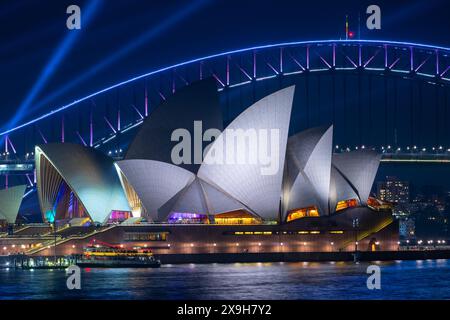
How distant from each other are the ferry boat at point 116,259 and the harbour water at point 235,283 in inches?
82.6

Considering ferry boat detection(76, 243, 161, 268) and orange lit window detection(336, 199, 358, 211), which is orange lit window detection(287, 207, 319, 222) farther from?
ferry boat detection(76, 243, 161, 268)

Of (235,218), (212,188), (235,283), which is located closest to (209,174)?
(212,188)

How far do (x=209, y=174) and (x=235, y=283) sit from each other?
2542cm

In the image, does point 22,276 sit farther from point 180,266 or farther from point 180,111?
point 180,111

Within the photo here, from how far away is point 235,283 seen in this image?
65.3m

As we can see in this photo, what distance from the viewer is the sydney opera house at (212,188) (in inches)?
3499

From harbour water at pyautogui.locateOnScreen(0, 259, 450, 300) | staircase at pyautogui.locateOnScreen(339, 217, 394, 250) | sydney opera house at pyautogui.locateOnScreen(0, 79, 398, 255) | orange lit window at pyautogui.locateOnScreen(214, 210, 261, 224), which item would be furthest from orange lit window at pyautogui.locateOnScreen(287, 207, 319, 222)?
harbour water at pyautogui.locateOnScreen(0, 259, 450, 300)

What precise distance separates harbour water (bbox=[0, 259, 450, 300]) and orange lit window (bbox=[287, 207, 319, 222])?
36.5 ft

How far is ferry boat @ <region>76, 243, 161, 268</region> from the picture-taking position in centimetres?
8594

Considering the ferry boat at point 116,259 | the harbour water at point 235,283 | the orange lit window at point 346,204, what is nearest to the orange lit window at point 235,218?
the orange lit window at point 346,204

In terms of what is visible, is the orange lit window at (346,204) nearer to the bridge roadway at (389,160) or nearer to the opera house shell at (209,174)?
the opera house shell at (209,174)

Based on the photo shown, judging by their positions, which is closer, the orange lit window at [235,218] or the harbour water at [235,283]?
the harbour water at [235,283]

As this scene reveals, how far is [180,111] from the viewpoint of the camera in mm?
94000

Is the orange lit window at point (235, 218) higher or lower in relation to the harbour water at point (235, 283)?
higher
